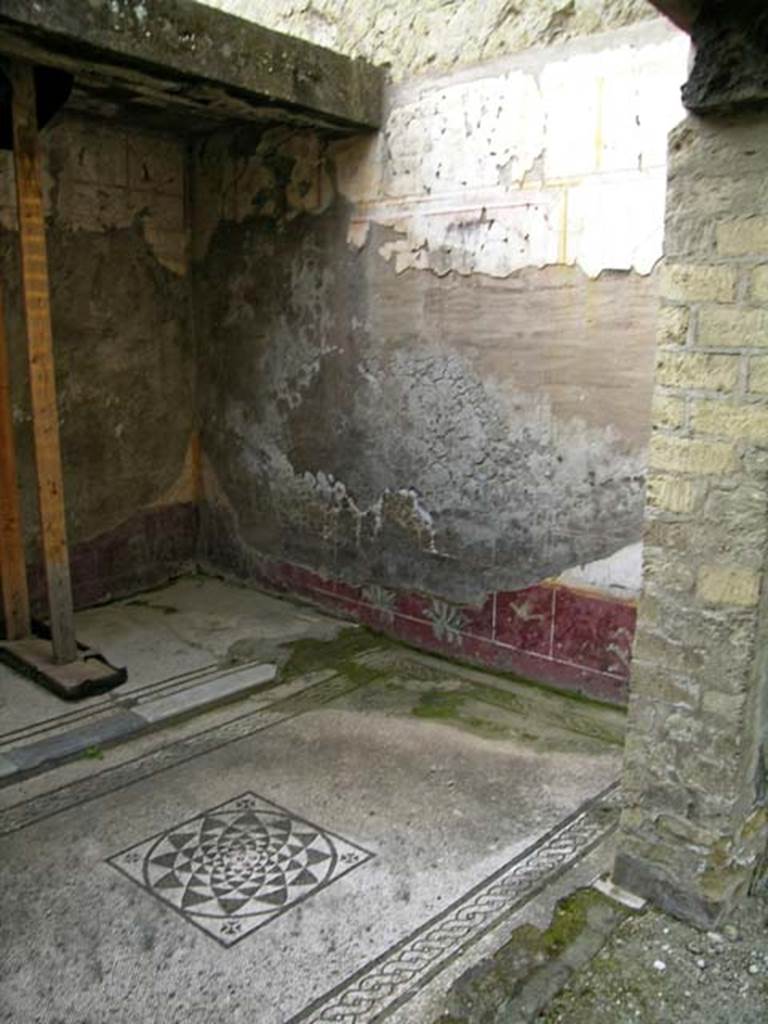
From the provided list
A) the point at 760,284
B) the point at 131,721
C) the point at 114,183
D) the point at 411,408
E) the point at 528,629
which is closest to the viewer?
the point at 760,284

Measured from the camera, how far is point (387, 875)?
2363mm

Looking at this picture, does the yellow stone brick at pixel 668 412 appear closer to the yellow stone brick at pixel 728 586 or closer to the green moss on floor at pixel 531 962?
the yellow stone brick at pixel 728 586

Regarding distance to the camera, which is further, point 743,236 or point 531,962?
point 531,962

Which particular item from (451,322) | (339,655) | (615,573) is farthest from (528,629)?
(451,322)

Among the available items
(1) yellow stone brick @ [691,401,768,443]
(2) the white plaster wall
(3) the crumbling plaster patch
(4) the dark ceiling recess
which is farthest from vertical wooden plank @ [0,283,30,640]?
(1) yellow stone brick @ [691,401,768,443]

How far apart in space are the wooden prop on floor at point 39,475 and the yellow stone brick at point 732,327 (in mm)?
2326

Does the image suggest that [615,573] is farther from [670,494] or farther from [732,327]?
[732,327]

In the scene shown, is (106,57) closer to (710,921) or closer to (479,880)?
(479,880)

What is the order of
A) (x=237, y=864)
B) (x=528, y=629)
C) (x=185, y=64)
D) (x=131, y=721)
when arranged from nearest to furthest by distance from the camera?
(x=237, y=864) → (x=185, y=64) → (x=131, y=721) → (x=528, y=629)

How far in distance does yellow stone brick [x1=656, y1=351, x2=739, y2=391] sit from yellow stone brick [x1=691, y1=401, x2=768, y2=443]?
4 centimetres

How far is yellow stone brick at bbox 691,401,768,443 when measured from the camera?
6.30 feet

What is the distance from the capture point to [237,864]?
2.41 meters

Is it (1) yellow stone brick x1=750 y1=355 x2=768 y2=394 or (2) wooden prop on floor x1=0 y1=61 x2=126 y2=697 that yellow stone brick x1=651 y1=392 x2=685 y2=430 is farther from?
(2) wooden prop on floor x1=0 y1=61 x2=126 y2=697

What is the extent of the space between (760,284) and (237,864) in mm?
1931
